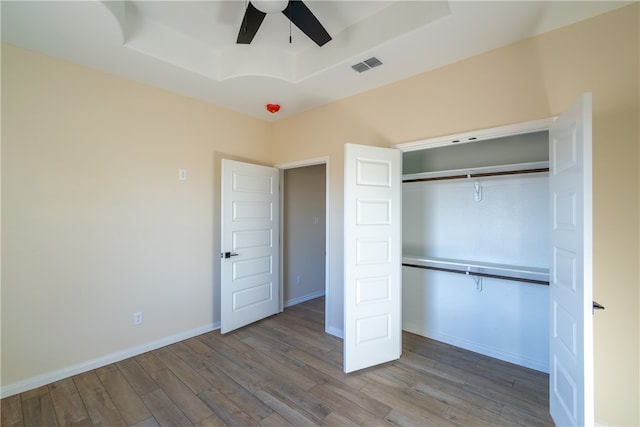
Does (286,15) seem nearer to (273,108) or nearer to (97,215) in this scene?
(273,108)

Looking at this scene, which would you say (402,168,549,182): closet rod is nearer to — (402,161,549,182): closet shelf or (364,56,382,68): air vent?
(402,161,549,182): closet shelf

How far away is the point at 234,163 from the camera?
3.42m

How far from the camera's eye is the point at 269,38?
2582mm

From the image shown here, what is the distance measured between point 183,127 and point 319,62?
1761 mm

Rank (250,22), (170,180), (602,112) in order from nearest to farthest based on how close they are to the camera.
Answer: (602,112), (250,22), (170,180)

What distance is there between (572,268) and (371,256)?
1421mm

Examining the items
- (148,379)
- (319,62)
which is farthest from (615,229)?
(148,379)

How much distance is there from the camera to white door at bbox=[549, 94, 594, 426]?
4.55 feet

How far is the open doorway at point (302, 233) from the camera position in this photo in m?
4.36

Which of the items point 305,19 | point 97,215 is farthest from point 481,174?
point 97,215

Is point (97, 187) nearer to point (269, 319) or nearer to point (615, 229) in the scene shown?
point (269, 319)

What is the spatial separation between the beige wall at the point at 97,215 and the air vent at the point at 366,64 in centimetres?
192

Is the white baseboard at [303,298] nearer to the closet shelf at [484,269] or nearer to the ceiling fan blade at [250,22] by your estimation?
the closet shelf at [484,269]

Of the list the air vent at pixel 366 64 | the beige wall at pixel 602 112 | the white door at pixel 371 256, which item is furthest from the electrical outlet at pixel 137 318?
the beige wall at pixel 602 112
